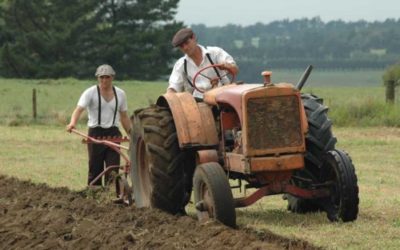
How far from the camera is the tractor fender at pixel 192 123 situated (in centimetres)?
909

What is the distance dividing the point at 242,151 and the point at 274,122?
37 centimetres

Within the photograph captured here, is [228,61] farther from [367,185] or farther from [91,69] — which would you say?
[91,69]

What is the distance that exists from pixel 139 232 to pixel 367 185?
5482 mm

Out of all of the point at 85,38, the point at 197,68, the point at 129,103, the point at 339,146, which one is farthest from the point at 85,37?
the point at 197,68

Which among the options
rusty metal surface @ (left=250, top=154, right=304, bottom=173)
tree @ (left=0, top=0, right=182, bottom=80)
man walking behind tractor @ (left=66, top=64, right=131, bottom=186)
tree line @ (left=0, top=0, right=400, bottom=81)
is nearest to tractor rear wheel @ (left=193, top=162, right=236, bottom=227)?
rusty metal surface @ (left=250, top=154, right=304, bottom=173)

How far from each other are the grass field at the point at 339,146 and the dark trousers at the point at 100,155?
0.77m

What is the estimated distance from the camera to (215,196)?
857cm

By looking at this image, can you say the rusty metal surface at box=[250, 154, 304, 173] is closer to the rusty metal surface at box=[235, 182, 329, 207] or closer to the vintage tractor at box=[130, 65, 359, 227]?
the vintage tractor at box=[130, 65, 359, 227]

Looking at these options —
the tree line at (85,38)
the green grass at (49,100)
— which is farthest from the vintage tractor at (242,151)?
the tree line at (85,38)

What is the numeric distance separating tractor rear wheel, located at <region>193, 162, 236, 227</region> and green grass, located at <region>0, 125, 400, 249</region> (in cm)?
39

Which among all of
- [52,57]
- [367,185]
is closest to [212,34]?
[52,57]

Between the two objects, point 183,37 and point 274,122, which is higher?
point 183,37

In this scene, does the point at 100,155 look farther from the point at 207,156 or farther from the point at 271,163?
the point at 271,163

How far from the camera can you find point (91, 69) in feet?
209
